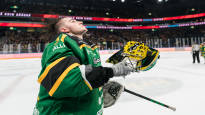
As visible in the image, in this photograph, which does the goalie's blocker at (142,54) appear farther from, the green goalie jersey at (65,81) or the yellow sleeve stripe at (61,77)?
the yellow sleeve stripe at (61,77)

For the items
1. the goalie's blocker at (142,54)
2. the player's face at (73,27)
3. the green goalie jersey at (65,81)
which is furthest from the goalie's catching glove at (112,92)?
the player's face at (73,27)

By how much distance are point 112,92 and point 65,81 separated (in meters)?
0.74

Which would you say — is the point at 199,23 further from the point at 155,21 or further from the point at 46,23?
the point at 46,23

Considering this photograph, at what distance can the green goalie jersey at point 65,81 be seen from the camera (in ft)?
2.10

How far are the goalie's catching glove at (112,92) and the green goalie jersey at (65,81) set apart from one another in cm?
41

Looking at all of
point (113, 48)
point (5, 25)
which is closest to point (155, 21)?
point (113, 48)

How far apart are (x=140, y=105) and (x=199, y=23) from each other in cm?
2832

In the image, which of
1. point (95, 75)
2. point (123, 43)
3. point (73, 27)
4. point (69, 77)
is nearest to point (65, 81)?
point (69, 77)

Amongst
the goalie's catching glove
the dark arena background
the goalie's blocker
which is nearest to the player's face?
the dark arena background

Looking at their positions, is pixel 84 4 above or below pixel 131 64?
above

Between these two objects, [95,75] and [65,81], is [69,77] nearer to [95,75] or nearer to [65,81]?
[65,81]

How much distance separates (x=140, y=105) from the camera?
2.04 metres

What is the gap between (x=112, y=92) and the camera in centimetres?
129

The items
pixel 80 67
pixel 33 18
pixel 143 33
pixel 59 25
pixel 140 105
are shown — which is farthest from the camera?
pixel 143 33
